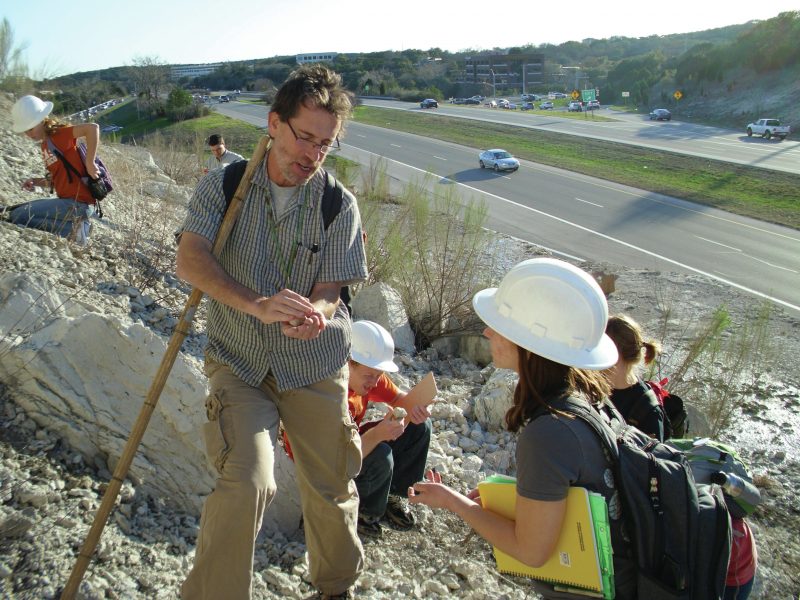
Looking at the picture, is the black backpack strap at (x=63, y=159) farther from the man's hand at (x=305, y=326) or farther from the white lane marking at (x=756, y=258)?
the white lane marking at (x=756, y=258)

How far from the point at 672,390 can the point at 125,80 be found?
65.4 m

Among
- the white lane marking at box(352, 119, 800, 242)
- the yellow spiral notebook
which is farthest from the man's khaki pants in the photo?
the white lane marking at box(352, 119, 800, 242)

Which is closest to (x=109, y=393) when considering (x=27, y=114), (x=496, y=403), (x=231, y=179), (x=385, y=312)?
(x=231, y=179)

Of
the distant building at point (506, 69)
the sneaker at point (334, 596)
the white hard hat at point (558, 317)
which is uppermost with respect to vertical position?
the white hard hat at point (558, 317)

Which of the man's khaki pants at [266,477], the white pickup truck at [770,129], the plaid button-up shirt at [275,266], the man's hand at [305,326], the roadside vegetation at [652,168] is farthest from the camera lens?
the white pickup truck at [770,129]

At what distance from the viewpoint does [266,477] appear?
2.60 metres

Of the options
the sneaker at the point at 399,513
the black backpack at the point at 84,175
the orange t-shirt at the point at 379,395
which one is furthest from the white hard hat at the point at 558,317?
the black backpack at the point at 84,175

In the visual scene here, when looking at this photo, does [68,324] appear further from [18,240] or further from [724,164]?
[724,164]

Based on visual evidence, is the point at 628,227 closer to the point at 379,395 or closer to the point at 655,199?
the point at 655,199

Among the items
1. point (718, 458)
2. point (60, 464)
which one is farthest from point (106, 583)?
point (718, 458)

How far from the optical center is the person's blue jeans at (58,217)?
6000mm

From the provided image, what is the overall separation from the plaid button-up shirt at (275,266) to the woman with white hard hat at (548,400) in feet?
2.40

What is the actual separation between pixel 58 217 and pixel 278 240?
3.98m

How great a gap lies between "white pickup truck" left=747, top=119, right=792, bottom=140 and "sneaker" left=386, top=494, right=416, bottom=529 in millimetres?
41240
